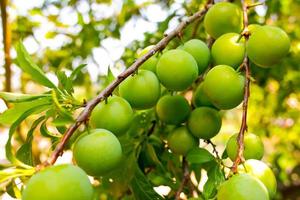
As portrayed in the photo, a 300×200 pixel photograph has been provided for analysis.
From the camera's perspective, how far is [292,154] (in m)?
2.89

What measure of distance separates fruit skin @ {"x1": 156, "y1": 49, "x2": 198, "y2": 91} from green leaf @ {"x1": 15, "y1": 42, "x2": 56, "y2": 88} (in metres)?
0.24

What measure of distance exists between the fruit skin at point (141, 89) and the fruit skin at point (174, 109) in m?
0.17

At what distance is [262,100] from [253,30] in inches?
62.8

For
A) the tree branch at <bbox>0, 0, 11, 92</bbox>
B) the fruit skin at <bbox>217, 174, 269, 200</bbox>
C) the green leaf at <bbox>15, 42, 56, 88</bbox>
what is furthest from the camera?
the tree branch at <bbox>0, 0, 11, 92</bbox>

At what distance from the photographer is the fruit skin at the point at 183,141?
119cm

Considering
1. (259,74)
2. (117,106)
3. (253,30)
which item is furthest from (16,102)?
(259,74)

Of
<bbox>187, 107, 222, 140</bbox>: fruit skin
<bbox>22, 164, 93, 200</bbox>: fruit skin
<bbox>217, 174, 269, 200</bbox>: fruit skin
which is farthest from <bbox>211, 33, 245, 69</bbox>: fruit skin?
<bbox>22, 164, 93, 200</bbox>: fruit skin

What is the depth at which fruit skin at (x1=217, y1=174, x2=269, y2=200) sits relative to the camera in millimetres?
790

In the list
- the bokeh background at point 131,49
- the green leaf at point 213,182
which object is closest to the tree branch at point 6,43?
the bokeh background at point 131,49

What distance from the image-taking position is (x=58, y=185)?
0.68m

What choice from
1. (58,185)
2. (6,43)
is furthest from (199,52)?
(6,43)

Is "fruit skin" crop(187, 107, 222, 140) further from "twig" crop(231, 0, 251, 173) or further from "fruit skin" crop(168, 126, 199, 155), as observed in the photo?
"twig" crop(231, 0, 251, 173)

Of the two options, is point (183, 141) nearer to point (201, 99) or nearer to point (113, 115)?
point (201, 99)

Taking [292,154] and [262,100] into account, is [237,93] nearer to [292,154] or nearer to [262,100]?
[262,100]
